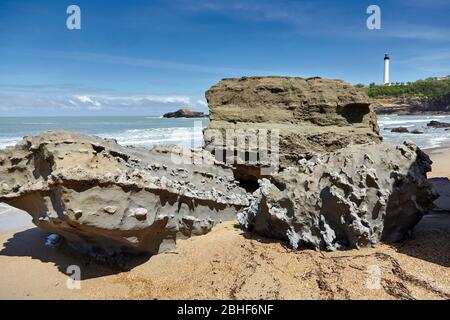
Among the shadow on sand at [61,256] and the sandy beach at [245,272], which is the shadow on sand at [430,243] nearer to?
the sandy beach at [245,272]

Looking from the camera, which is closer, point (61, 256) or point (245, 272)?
point (245, 272)

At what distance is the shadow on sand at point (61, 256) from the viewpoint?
3809 mm

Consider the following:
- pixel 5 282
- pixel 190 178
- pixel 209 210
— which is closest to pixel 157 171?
pixel 190 178

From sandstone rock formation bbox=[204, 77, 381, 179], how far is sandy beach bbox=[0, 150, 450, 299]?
1.89 m

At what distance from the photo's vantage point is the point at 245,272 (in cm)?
353

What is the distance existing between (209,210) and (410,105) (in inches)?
2958

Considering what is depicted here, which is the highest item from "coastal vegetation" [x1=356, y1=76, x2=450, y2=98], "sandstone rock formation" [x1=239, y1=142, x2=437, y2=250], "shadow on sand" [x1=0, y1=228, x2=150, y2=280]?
"coastal vegetation" [x1=356, y1=76, x2=450, y2=98]

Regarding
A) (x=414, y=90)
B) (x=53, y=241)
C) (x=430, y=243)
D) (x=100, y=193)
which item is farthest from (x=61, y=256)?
(x=414, y=90)

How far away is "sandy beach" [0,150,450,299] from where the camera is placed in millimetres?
3126

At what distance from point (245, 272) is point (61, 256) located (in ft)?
6.67

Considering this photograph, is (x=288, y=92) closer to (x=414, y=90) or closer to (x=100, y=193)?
(x=100, y=193)

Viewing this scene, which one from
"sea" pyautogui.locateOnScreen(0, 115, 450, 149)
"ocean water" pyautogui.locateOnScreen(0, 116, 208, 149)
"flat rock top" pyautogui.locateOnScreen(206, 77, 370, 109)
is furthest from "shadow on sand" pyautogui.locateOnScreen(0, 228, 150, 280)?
"ocean water" pyautogui.locateOnScreen(0, 116, 208, 149)

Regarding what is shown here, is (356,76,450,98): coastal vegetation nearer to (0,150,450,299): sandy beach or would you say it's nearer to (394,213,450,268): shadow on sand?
(394,213,450,268): shadow on sand
